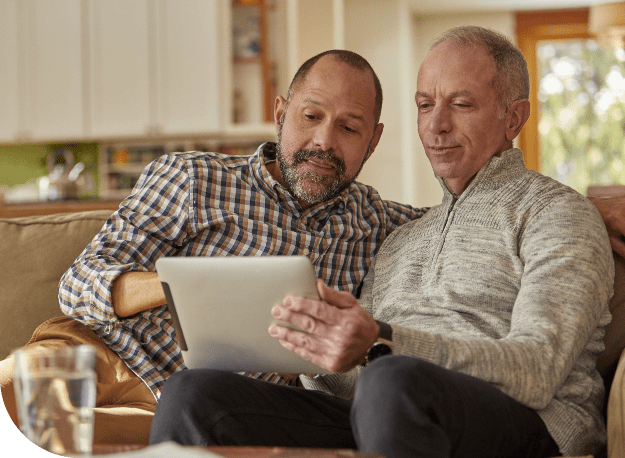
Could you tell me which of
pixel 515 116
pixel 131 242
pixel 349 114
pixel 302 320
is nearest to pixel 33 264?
pixel 131 242

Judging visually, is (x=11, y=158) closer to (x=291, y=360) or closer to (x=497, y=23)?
Answer: (x=497, y=23)

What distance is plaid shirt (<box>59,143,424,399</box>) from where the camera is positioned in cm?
152

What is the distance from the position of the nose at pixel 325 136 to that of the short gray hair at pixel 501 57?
33 cm

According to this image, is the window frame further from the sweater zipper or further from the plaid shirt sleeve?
the plaid shirt sleeve

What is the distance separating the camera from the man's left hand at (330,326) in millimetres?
1021

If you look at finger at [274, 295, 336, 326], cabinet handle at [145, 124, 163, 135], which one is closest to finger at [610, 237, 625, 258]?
finger at [274, 295, 336, 326]

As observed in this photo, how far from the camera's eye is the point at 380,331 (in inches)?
41.8

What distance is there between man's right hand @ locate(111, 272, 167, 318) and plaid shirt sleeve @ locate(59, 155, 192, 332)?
0.02m

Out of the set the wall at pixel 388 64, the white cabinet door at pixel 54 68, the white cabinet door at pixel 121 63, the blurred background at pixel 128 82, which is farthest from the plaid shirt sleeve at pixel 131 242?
the wall at pixel 388 64

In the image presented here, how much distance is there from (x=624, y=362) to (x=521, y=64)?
29.4 inches

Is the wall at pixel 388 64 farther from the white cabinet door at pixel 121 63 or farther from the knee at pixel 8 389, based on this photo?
the knee at pixel 8 389

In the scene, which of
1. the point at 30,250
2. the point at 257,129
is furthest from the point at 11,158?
the point at 30,250

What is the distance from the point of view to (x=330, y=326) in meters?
1.03

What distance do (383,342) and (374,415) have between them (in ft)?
0.72
